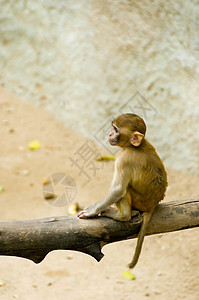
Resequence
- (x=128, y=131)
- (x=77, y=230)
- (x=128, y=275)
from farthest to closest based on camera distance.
A: (x=128, y=275)
(x=128, y=131)
(x=77, y=230)

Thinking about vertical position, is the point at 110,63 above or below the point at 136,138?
below

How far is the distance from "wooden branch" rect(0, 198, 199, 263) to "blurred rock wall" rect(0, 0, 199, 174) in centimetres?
266

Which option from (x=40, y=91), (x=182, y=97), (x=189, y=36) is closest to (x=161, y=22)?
(x=189, y=36)

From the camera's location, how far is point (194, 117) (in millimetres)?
5891

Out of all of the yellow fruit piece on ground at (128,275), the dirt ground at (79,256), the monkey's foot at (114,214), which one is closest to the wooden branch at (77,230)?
the monkey's foot at (114,214)

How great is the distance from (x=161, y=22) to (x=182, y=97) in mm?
1031

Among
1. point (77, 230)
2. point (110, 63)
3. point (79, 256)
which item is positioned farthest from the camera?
point (110, 63)

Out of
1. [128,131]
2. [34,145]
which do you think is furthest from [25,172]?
[128,131]

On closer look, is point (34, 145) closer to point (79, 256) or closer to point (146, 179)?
point (79, 256)

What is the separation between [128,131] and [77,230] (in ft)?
2.67

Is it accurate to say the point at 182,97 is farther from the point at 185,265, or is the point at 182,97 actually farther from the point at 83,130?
the point at 185,265

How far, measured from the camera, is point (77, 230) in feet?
10.5

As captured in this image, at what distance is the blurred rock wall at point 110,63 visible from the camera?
19.3ft

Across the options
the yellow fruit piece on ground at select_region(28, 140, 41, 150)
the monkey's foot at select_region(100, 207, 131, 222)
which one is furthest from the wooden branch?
the yellow fruit piece on ground at select_region(28, 140, 41, 150)
